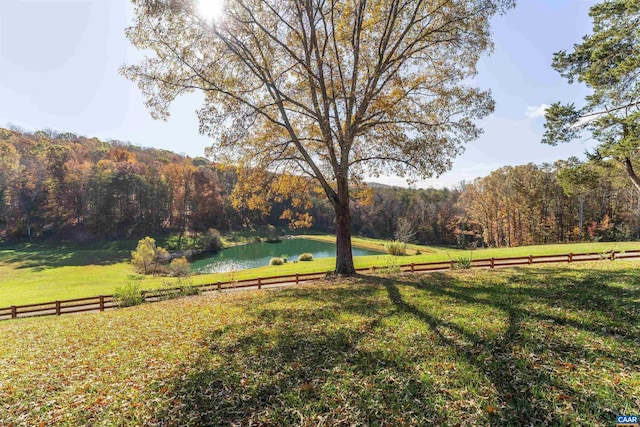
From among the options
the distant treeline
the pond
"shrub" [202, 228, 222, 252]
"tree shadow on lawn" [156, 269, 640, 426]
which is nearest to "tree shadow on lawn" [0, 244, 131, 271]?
the distant treeline

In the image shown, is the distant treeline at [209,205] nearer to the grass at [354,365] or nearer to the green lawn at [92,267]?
the green lawn at [92,267]

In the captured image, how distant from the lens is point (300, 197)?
545 inches

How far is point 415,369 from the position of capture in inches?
165

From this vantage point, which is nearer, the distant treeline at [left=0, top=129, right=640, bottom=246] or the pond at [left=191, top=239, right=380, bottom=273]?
the pond at [left=191, top=239, right=380, bottom=273]

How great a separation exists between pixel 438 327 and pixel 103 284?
2656cm

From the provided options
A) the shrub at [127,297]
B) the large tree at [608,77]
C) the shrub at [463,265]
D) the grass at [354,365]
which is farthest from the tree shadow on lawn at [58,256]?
the large tree at [608,77]

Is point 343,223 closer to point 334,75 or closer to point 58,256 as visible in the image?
point 334,75

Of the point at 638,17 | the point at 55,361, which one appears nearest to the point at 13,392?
the point at 55,361

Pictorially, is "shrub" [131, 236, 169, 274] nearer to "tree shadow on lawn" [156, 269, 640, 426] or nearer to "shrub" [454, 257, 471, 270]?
"tree shadow on lawn" [156, 269, 640, 426]

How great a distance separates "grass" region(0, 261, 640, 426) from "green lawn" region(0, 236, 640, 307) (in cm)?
1068

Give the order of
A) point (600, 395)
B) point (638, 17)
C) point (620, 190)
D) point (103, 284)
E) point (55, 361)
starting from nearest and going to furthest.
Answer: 1. point (600, 395)
2. point (55, 361)
3. point (638, 17)
4. point (103, 284)
5. point (620, 190)

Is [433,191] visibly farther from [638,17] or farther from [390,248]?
[638,17]

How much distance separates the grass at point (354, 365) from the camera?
3.48 m

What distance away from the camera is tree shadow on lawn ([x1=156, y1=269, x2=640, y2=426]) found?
340cm
